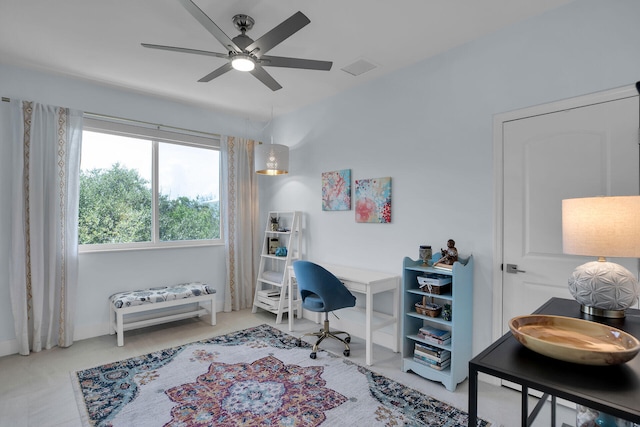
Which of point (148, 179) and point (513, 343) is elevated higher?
point (148, 179)

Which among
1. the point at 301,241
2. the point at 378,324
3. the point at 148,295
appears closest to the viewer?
the point at 378,324

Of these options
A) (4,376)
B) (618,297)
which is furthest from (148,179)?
(618,297)

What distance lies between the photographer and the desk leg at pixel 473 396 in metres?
0.97

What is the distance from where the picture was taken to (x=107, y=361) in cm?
293

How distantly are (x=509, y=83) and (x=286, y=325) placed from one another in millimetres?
3248

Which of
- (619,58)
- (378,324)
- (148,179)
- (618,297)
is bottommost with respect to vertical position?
(378,324)

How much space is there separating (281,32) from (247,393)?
240cm

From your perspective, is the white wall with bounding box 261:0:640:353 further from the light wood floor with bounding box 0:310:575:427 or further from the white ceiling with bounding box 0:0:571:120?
the light wood floor with bounding box 0:310:575:427

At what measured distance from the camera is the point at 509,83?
2.47 metres

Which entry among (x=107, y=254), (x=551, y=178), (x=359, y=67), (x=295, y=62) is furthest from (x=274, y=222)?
(x=551, y=178)

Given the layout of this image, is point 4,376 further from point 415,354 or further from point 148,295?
point 415,354

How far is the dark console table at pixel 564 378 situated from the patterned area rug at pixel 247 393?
1.26 meters

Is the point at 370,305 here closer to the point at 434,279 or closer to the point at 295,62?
the point at 434,279

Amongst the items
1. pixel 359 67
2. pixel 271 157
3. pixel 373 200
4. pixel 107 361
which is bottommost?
pixel 107 361
